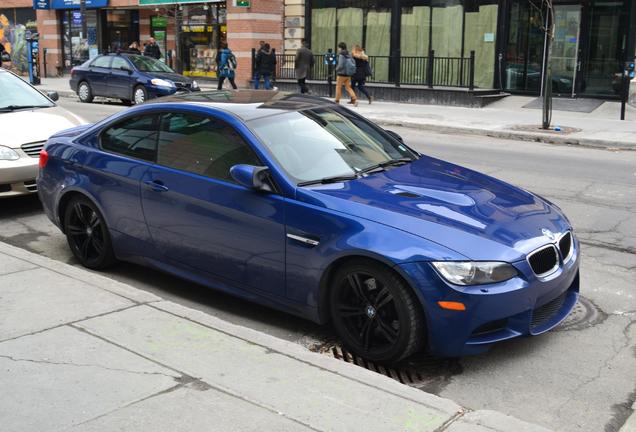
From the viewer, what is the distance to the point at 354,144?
5.52m

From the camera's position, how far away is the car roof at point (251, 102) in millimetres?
5422

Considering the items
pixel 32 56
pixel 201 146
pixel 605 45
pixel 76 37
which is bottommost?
pixel 201 146

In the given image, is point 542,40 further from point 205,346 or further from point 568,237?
point 205,346

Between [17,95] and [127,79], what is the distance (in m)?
12.4

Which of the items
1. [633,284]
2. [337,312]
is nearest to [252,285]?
[337,312]

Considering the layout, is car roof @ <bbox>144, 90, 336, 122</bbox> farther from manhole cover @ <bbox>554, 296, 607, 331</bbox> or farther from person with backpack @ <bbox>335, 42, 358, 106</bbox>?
person with backpack @ <bbox>335, 42, 358, 106</bbox>

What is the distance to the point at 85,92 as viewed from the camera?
75.5 ft

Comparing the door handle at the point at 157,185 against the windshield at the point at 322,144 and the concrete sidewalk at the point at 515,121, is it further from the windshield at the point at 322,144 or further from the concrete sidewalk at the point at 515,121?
the concrete sidewalk at the point at 515,121

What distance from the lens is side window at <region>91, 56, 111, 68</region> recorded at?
2211 cm

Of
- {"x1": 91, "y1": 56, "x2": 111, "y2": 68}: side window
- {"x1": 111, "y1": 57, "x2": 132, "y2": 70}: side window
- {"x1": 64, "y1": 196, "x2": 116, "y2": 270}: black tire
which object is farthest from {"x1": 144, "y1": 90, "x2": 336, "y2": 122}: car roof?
{"x1": 91, "y1": 56, "x2": 111, "y2": 68}: side window

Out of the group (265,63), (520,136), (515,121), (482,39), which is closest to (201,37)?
(265,63)

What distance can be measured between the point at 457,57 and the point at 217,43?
10740 mm

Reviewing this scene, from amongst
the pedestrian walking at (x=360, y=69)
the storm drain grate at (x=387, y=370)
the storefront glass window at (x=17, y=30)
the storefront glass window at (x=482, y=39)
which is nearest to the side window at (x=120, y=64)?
the pedestrian walking at (x=360, y=69)

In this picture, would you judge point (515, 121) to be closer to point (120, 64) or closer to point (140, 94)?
point (140, 94)
